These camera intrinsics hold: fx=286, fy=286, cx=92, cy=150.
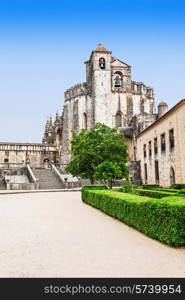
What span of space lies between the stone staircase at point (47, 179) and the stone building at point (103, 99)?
1474 centimetres

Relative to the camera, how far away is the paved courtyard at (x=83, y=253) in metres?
5.04

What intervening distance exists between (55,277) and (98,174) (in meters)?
16.3

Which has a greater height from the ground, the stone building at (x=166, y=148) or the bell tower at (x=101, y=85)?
the bell tower at (x=101, y=85)

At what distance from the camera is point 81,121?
61875 millimetres

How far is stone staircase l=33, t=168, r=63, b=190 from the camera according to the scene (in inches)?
1489

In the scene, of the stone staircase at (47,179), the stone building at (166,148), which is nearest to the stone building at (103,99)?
the stone staircase at (47,179)

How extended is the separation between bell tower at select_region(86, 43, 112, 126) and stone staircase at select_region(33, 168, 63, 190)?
66.5ft

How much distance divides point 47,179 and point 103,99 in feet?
85.3

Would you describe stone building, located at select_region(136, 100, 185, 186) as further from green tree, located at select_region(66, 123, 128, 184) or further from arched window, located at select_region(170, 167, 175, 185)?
green tree, located at select_region(66, 123, 128, 184)

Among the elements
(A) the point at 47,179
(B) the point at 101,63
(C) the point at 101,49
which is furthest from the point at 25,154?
(C) the point at 101,49

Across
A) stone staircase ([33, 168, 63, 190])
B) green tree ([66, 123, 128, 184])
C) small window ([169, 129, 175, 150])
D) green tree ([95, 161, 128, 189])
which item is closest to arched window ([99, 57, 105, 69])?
stone staircase ([33, 168, 63, 190])

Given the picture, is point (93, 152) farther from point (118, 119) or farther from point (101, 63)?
point (101, 63)

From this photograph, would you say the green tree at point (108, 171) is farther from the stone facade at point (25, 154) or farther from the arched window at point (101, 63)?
the arched window at point (101, 63)

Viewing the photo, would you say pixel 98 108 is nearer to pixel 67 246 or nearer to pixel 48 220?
pixel 48 220
